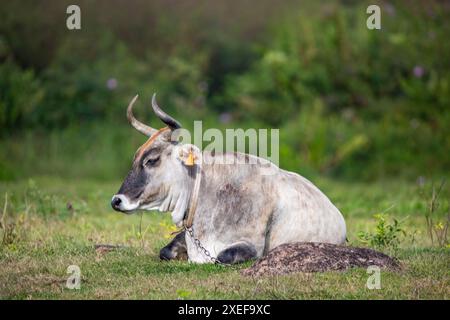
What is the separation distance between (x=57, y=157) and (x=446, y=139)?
7.16 metres

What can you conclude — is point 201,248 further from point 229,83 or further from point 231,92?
point 229,83

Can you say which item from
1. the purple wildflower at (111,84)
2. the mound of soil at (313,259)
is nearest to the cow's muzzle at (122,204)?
the mound of soil at (313,259)

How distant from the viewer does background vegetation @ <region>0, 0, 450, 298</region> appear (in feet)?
50.4

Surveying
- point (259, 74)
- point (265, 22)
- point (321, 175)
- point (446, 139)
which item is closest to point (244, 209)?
point (321, 175)

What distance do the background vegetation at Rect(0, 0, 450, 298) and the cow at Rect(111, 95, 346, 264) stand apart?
3.26 metres

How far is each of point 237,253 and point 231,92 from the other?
11699 mm

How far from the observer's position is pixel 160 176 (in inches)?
326

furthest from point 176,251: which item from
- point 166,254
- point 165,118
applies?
point 165,118

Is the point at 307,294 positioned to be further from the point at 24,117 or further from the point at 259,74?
the point at 259,74

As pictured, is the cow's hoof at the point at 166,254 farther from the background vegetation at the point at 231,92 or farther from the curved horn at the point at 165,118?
the background vegetation at the point at 231,92

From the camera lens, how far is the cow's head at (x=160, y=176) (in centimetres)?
823
